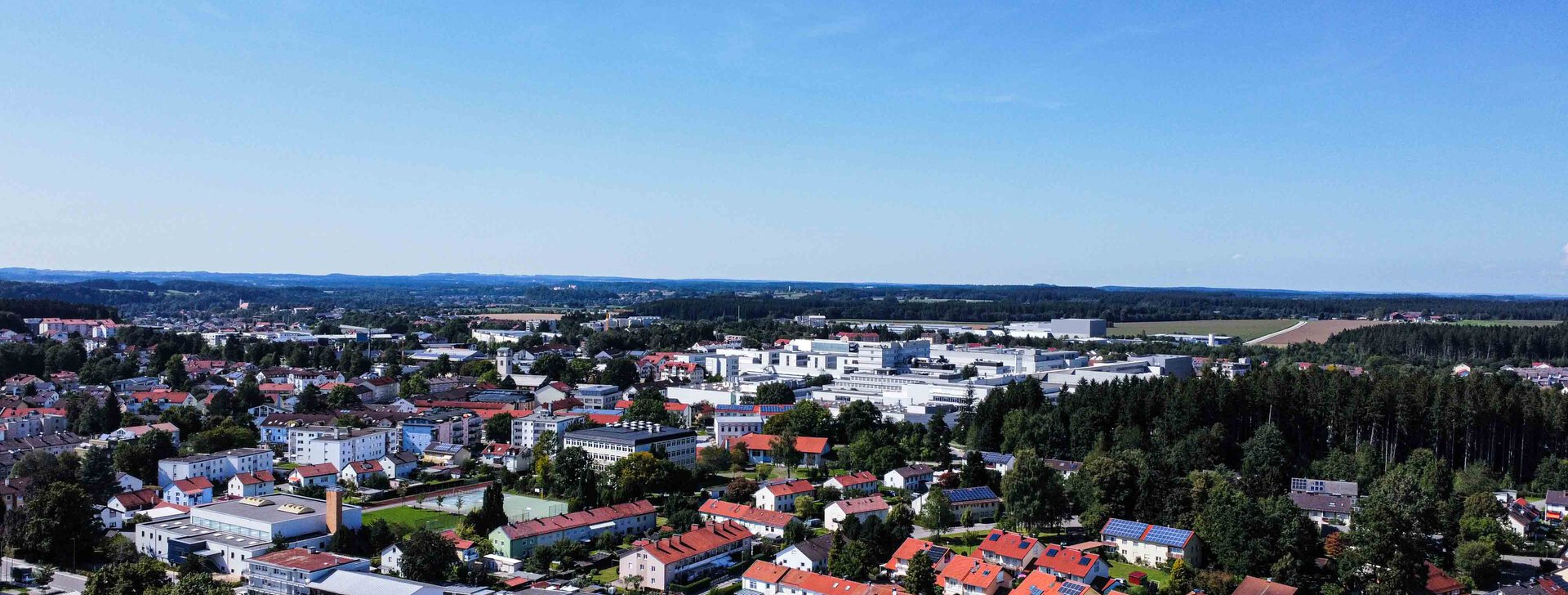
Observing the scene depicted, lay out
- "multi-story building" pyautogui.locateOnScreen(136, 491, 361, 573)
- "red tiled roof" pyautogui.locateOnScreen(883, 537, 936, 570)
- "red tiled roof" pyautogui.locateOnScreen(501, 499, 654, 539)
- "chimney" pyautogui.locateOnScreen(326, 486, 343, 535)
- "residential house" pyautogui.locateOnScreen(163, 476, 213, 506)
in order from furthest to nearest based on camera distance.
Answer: "residential house" pyautogui.locateOnScreen(163, 476, 213, 506) → "chimney" pyautogui.locateOnScreen(326, 486, 343, 535) → "red tiled roof" pyautogui.locateOnScreen(501, 499, 654, 539) → "multi-story building" pyautogui.locateOnScreen(136, 491, 361, 573) → "red tiled roof" pyautogui.locateOnScreen(883, 537, 936, 570)

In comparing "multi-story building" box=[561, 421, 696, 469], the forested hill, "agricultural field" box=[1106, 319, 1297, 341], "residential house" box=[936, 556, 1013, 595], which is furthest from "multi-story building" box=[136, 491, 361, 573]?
"agricultural field" box=[1106, 319, 1297, 341]

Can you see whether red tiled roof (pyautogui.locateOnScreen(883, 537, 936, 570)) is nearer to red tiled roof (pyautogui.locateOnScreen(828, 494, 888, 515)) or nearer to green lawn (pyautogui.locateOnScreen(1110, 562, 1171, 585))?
red tiled roof (pyautogui.locateOnScreen(828, 494, 888, 515))

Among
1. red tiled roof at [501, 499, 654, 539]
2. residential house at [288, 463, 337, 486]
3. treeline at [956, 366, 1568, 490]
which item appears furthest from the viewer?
treeline at [956, 366, 1568, 490]

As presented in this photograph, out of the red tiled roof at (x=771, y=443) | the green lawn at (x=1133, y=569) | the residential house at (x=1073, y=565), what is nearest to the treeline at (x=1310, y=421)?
the red tiled roof at (x=771, y=443)

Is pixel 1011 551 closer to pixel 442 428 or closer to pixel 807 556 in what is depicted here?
pixel 807 556

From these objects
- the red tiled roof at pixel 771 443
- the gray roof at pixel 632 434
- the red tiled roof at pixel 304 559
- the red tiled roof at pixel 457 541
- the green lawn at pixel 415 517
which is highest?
the gray roof at pixel 632 434

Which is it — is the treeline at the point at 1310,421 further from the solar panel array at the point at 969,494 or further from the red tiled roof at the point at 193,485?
the red tiled roof at the point at 193,485
